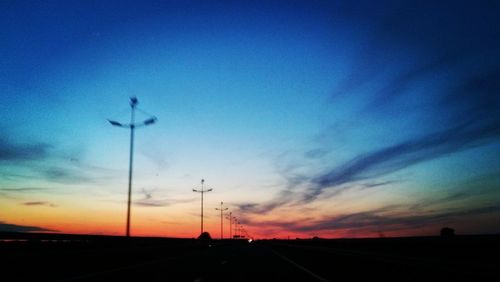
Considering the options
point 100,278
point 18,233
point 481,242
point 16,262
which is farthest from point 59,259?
point 481,242

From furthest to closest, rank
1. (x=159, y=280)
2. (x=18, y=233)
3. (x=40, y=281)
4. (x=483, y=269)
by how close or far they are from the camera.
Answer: (x=18, y=233)
(x=483, y=269)
(x=159, y=280)
(x=40, y=281)

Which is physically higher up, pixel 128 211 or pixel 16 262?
pixel 128 211

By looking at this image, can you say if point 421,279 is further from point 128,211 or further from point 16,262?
point 128,211

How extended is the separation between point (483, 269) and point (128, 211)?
26.6 metres

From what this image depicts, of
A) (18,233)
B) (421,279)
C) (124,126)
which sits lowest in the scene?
(421,279)

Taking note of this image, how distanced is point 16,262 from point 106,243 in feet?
73.9

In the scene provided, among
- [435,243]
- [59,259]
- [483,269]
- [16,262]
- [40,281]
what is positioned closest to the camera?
[40,281]

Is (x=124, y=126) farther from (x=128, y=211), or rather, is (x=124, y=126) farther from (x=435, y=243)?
(x=435, y=243)

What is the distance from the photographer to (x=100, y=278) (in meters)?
13.6

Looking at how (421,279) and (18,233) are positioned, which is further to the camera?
(18,233)

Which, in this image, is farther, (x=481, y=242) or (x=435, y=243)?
(x=435, y=243)

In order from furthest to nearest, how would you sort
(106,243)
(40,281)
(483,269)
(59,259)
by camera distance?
(106,243)
(59,259)
(483,269)
(40,281)

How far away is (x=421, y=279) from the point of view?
13.2 meters

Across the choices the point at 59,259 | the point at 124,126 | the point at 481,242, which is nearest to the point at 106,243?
the point at 124,126
